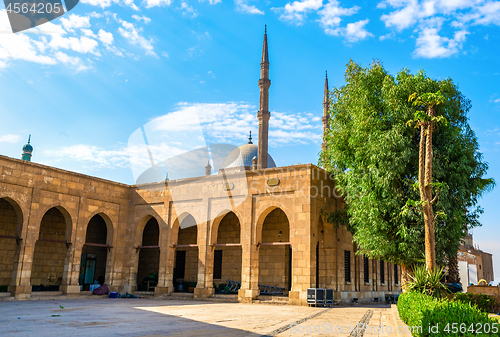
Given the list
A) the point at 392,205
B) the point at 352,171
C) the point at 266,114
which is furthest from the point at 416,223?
the point at 266,114

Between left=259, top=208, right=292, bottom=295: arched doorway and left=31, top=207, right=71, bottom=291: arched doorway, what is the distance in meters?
10.1

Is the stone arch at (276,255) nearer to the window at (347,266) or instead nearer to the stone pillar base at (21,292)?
the window at (347,266)

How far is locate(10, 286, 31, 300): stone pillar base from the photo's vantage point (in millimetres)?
16812

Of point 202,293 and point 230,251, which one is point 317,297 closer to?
point 202,293

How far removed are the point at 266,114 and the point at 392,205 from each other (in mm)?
20029

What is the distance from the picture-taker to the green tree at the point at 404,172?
14.8 m

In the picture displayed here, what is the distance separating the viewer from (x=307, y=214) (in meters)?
17.4

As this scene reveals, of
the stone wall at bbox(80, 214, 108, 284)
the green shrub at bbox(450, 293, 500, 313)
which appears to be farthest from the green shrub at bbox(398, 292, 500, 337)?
the stone wall at bbox(80, 214, 108, 284)

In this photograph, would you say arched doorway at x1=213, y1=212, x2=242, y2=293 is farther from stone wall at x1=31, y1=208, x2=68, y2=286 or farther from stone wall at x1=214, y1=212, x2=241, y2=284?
stone wall at x1=31, y1=208, x2=68, y2=286

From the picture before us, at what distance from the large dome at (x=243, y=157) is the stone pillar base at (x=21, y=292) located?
24.8m

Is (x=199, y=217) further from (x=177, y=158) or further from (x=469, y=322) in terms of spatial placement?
(x=469, y=322)

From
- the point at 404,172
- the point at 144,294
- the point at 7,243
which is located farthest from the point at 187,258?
the point at 404,172

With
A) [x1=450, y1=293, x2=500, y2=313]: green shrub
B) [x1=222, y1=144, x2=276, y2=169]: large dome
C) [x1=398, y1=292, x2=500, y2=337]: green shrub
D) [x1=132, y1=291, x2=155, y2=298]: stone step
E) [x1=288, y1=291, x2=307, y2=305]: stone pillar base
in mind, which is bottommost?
[x1=132, y1=291, x2=155, y2=298]: stone step

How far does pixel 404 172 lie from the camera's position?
607 inches
